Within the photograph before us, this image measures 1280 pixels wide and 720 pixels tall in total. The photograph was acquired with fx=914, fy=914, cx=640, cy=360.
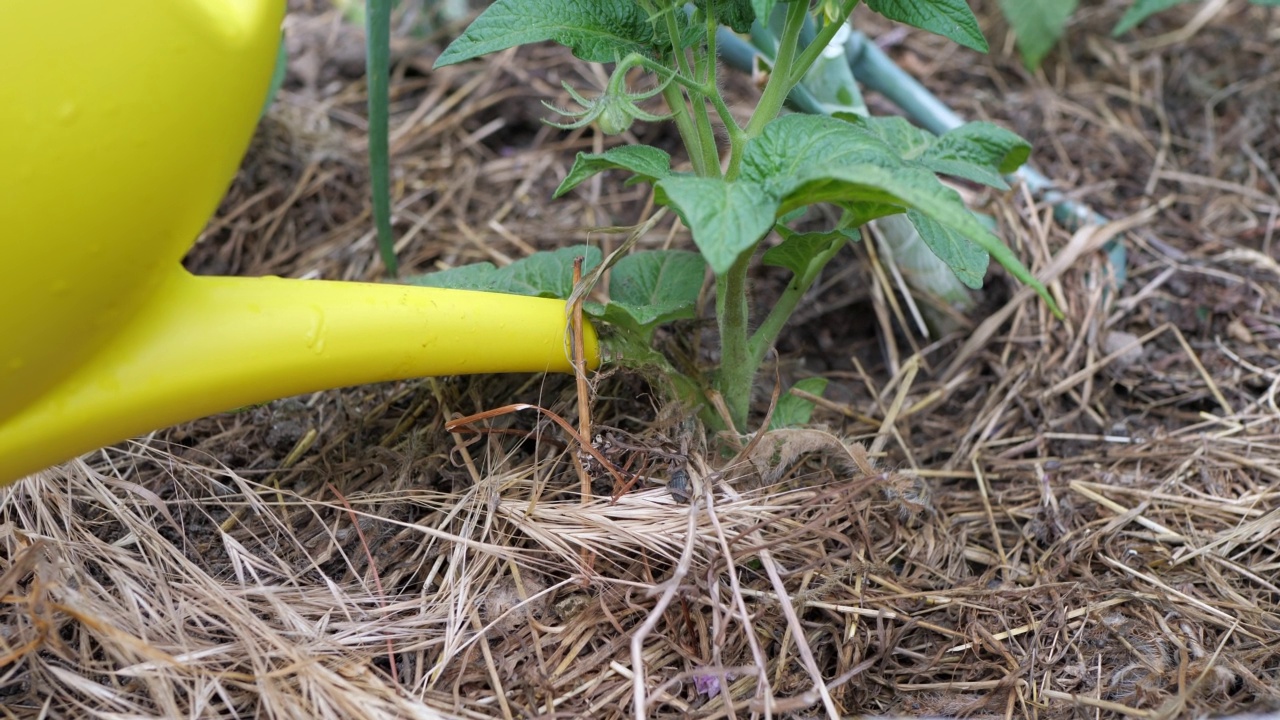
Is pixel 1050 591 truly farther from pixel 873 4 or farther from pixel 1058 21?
pixel 1058 21

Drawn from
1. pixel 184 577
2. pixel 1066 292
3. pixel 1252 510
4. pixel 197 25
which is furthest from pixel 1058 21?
pixel 184 577

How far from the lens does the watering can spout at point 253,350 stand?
2.75 feet

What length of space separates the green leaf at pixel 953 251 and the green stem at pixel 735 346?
0.66ft

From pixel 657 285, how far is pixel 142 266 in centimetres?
59

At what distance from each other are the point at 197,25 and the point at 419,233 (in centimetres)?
84

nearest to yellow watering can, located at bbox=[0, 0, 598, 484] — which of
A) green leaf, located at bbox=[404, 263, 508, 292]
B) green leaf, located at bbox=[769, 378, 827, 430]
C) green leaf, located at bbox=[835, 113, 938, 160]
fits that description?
green leaf, located at bbox=[404, 263, 508, 292]

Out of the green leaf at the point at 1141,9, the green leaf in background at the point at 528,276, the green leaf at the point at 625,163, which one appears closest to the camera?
the green leaf at the point at 625,163

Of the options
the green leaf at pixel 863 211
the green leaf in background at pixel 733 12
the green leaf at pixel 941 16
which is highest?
the green leaf in background at pixel 733 12

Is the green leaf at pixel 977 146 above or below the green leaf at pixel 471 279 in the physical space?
above

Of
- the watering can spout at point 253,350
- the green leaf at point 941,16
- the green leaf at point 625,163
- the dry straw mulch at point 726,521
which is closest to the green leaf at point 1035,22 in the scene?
the dry straw mulch at point 726,521

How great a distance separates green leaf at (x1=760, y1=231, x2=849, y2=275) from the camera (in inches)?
41.3

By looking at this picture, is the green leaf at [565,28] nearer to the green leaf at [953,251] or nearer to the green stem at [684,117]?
the green stem at [684,117]

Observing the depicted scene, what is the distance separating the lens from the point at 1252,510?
3.79 feet

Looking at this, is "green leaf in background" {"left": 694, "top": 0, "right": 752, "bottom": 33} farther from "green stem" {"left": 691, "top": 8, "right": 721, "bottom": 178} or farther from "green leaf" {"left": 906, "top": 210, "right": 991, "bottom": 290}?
"green leaf" {"left": 906, "top": 210, "right": 991, "bottom": 290}
